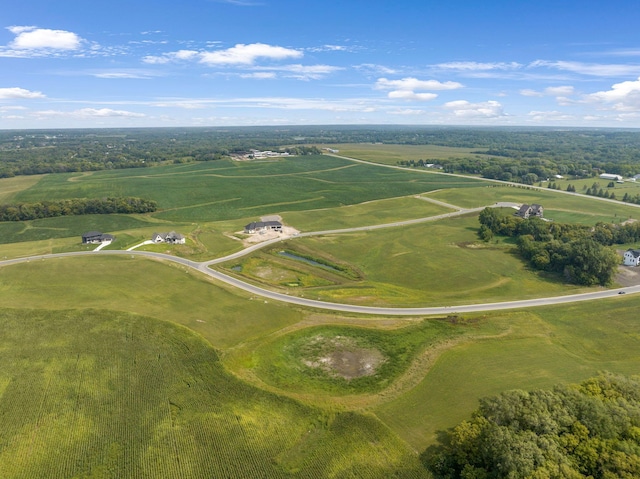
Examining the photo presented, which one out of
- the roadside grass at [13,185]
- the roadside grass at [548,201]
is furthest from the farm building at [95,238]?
the roadside grass at [548,201]

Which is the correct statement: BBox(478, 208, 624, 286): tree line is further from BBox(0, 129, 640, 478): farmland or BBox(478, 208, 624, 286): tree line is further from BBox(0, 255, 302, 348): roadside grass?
BBox(0, 255, 302, 348): roadside grass

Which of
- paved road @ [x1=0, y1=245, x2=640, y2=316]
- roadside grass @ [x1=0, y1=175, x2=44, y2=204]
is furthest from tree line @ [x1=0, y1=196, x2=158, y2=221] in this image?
paved road @ [x1=0, y1=245, x2=640, y2=316]

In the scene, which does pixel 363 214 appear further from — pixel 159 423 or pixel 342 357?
pixel 159 423

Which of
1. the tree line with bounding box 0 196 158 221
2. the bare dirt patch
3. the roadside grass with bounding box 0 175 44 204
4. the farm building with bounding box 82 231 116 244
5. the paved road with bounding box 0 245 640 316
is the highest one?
the roadside grass with bounding box 0 175 44 204

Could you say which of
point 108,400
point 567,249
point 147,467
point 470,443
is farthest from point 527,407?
point 567,249

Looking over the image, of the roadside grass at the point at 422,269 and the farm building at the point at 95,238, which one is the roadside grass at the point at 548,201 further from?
the farm building at the point at 95,238

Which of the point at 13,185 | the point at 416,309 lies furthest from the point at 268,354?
the point at 13,185

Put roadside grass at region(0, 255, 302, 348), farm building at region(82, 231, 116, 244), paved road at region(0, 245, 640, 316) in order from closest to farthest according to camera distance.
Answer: roadside grass at region(0, 255, 302, 348) < paved road at region(0, 245, 640, 316) < farm building at region(82, 231, 116, 244)
